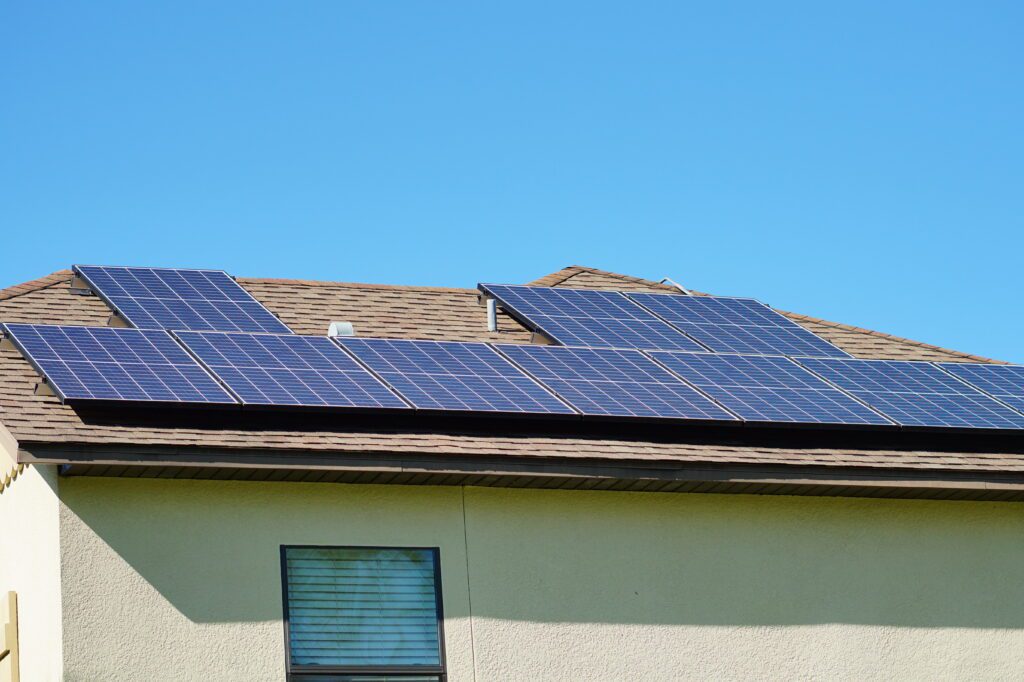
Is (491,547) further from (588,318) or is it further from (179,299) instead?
(179,299)

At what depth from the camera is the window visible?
13266 mm

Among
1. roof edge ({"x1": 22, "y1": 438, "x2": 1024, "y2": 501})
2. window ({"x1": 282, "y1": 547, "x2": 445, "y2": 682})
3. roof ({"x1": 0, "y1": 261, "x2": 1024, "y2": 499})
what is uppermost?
roof ({"x1": 0, "y1": 261, "x2": 1024, "y2": 499})

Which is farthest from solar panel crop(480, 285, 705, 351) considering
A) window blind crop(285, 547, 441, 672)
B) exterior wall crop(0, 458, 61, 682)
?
exterior wall crop(0, 458, 61, 682)

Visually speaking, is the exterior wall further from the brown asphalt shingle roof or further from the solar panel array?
the solar panel array

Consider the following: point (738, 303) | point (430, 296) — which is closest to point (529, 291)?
point (430, 296)

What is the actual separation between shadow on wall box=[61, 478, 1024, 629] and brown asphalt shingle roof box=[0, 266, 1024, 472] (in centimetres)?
42

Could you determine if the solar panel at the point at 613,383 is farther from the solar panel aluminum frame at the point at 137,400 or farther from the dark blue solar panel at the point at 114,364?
the dark blue solar panel at the point at 114,364

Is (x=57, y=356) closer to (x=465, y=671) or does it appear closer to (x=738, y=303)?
(x=465, y=671)

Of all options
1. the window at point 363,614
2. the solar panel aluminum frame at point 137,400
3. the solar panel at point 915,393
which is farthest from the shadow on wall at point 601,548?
the solar panel at point 915,393

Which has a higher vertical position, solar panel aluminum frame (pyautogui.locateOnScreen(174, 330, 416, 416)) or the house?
solar panel aluminum frame (pyautogui.locateOnScreen(174, 330, 416, 416))

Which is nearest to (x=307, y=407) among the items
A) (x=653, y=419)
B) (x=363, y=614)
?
(x=363, y=614)

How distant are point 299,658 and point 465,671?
136 centimetres

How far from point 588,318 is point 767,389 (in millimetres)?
→ 2626

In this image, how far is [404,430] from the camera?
1420cm
